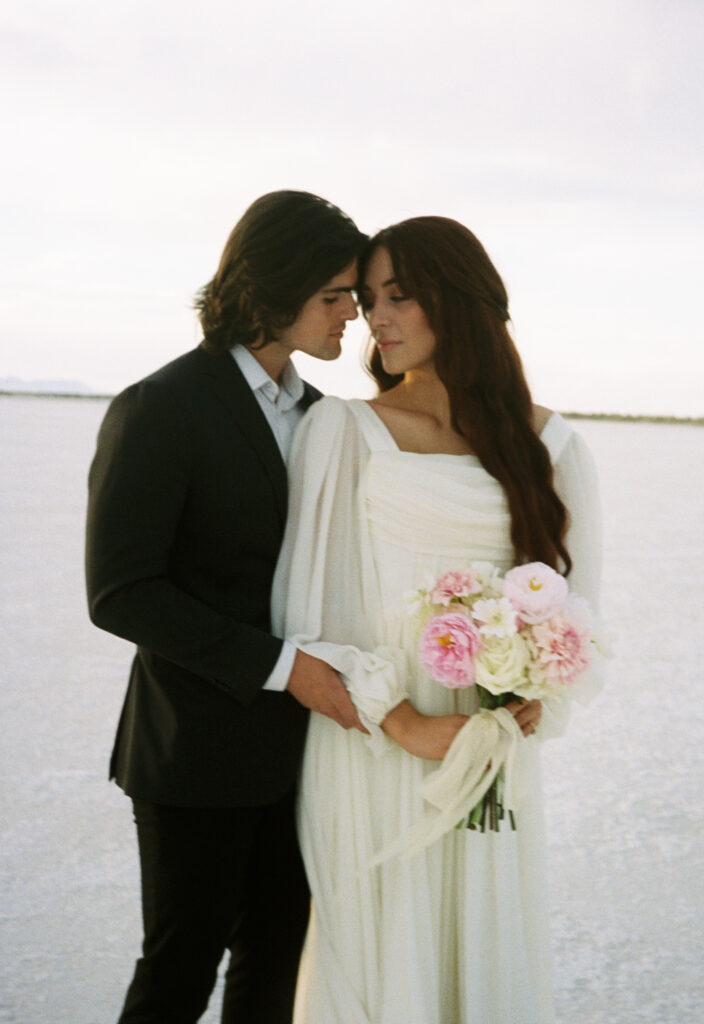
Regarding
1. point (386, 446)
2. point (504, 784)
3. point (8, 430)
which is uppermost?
point (386, 446)

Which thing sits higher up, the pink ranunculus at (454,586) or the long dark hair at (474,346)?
the long dark hair at (474,346)

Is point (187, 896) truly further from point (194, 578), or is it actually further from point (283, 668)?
point (194, 578)

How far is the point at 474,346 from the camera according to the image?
211cm

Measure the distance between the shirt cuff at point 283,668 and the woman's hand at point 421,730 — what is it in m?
0.21

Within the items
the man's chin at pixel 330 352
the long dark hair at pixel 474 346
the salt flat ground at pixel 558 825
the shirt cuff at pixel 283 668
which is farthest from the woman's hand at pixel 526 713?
the salt flat ground at pixel 558 825

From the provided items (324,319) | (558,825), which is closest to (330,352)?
(324,319)

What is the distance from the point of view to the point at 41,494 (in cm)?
1079

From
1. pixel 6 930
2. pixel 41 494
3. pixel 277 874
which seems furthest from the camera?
pixel 41 494

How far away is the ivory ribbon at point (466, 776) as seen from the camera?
1.88 metres

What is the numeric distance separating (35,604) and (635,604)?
3.65 m

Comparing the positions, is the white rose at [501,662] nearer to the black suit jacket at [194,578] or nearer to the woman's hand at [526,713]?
the woman's hand at [526,713]

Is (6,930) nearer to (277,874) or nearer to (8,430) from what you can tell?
(277,874)

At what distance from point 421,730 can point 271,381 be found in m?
0.72

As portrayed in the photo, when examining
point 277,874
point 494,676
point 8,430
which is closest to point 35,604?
point 277,874
